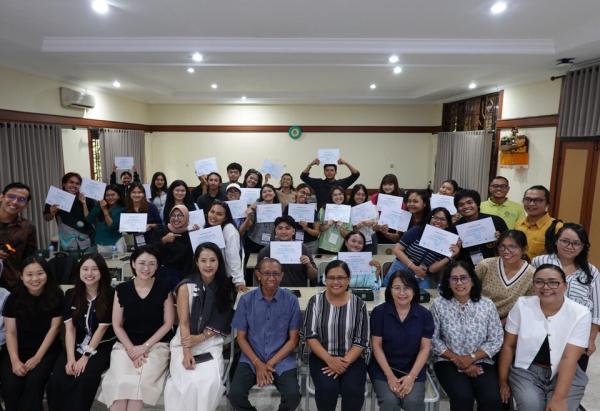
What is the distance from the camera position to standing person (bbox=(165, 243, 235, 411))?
242 centimetres

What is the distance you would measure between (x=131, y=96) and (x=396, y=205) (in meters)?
7.01

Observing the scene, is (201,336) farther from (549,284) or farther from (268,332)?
(549,284)

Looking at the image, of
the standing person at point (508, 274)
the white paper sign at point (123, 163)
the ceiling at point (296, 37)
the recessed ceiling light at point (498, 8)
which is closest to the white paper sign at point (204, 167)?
the ceiling at point (296, 37)

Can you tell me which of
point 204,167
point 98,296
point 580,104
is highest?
point 580,104

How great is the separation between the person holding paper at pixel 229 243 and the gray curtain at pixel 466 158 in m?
5.54

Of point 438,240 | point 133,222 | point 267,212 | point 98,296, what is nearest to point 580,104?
point 438,240

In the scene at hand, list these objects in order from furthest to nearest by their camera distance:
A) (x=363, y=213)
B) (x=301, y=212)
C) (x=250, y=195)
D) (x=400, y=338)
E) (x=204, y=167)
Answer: (x=204, y=167) → (x=250, y=195) → (x=301, y=212) → (x=363, y=213) → (x=400, y=338)

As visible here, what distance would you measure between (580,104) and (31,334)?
6.44 meters

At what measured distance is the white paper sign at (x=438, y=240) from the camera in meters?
3.11

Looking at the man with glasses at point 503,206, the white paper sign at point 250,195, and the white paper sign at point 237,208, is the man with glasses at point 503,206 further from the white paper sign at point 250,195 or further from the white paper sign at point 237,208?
the white paper sign at point 250,195

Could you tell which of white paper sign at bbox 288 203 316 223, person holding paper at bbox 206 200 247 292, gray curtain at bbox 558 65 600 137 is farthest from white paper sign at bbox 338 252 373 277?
gray curtain at bbox 558 65 600 137

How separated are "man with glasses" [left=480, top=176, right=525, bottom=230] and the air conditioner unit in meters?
6.61

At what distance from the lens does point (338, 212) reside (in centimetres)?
410

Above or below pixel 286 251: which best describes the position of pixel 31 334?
below
